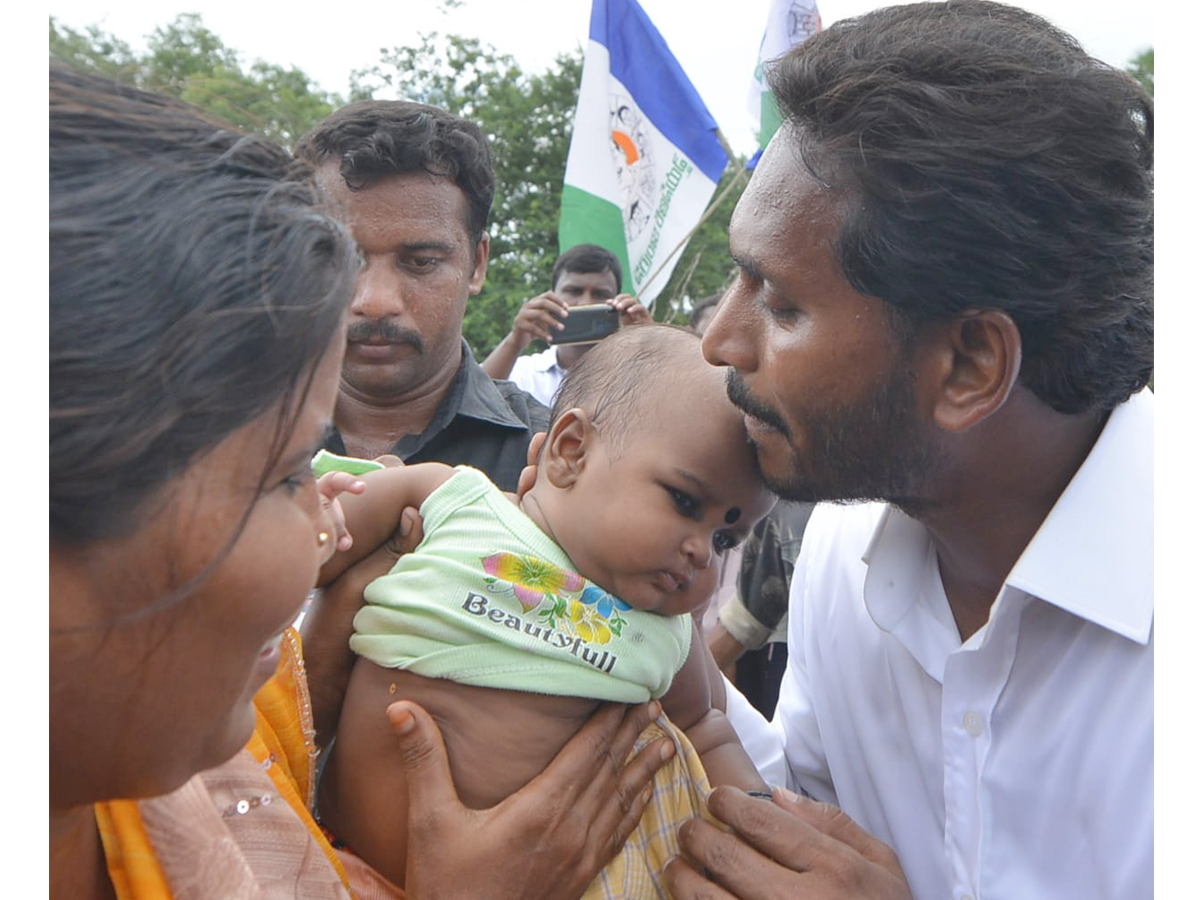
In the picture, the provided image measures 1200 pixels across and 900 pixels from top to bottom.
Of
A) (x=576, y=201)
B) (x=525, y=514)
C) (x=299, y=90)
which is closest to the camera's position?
(x=525, y=514)

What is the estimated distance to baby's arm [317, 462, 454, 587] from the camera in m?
2.31

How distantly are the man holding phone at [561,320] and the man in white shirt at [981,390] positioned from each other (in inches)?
124

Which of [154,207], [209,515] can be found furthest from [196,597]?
[154,207]

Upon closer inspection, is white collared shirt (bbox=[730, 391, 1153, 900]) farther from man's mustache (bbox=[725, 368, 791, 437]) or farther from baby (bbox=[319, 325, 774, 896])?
man's mustache (bbox=[725, 368, 791, 437])

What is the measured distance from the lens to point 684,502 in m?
2.38

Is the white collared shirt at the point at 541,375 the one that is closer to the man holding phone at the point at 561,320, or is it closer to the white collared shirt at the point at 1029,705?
the man holding phone at the point at 561,320

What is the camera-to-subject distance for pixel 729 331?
237 cm

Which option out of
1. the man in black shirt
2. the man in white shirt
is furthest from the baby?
the man in black shirt

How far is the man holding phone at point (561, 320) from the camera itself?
6426 mm

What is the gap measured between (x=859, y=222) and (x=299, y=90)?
1043 inches

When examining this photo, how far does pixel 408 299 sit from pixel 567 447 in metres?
1.16

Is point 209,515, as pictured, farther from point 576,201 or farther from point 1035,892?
point 576,201

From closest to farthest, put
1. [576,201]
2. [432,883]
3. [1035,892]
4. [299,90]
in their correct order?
[432,883] → [1035,892] → [576,201] → [299,90]

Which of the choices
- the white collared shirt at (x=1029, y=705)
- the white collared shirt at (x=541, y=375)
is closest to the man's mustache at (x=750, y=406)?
the white collared shirt at (x=1029, y=705)
